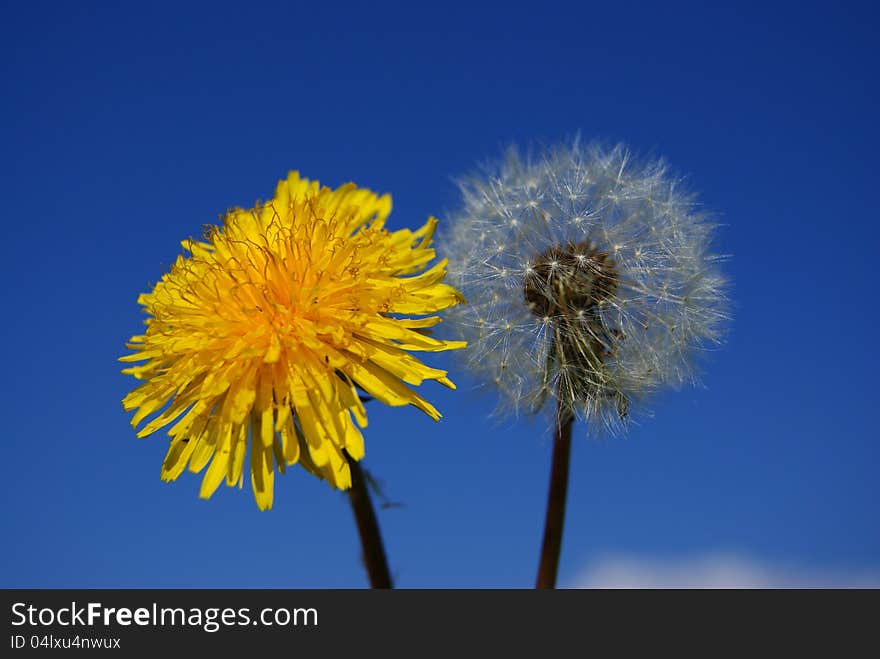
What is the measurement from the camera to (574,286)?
8.54 feet

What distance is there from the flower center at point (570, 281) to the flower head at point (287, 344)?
0.36 metres

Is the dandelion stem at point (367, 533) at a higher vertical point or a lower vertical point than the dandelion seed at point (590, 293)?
lower

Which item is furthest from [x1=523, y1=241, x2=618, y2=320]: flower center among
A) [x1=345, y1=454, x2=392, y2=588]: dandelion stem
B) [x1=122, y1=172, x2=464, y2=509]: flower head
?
[x1=345, y1=454, x2=392, y2=588]: dandelion stem

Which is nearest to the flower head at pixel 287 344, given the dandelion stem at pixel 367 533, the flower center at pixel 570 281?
the dandelion stem at pixel 367 533

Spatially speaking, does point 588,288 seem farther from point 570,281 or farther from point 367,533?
point 367,533

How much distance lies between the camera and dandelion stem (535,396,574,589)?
2.24m

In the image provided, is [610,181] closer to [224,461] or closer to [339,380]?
[339,380]

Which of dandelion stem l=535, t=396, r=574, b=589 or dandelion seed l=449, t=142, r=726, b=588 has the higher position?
dandelion seed l=449, t=142, r=726, b=588

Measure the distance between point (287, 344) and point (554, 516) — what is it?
3.07 feet

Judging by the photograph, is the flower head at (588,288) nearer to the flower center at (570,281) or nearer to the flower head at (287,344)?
the flower center at (570,281)

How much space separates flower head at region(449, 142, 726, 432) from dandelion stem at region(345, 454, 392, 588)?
25.1 inches

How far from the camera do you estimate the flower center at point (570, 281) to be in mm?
2596

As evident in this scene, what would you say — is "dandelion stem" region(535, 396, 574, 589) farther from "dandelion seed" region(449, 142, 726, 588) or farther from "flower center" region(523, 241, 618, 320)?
"flower center" region(523, 241, 618, 320)
